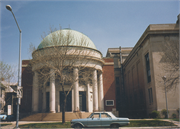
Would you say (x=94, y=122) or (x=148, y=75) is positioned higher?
(x=148, y=75)

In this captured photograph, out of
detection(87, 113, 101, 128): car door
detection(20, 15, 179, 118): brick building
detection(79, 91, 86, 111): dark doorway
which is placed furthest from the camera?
detection(79, 91, 86, 111): dark doorway

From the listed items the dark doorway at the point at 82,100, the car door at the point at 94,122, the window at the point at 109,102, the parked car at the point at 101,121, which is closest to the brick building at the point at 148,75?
the window at the point at 109,102

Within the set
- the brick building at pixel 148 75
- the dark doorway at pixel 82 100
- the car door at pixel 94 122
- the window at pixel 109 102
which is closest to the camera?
the car door at pixel 94 122

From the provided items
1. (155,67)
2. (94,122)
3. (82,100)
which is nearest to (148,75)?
(155,67)

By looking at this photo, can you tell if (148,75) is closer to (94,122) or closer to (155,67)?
(155,67)

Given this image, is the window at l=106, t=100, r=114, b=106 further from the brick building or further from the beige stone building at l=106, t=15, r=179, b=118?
the beige stone building at l=106, t=15, r=179, b=118

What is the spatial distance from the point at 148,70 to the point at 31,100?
24.9 meters

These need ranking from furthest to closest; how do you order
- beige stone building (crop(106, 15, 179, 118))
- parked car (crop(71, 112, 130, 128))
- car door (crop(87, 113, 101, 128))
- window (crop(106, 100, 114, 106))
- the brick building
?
window (crop(106, 100, 114, 106)) → the brick building → beige stone building (crop(106, 15, 179, 118)) → car door (crop(87, 113, 101, 128)) → parked car (crop(71, 112, 130, 128))

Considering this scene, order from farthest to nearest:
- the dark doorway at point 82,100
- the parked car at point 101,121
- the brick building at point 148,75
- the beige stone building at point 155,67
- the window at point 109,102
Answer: the window at point 109,102
the dark doorway at point 82,100
the brick building at point 148,75
the beige stone building at point 155,67
the parked car at point 101,121

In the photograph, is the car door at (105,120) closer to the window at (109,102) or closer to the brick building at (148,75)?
the brick building at (148,75)

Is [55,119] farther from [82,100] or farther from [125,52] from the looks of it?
[125,52]

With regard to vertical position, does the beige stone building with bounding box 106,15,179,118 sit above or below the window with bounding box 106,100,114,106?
above

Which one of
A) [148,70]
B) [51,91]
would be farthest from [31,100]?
[148,70]

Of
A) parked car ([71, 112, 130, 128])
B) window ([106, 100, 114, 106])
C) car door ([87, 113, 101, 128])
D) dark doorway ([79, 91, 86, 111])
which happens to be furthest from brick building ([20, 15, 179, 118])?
car door ([87, 113, 101, 128])
